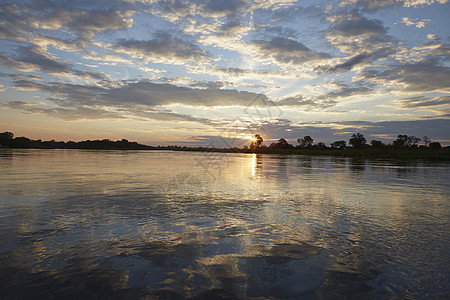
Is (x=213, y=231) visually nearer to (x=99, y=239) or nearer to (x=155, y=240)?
(x=155, y=240)

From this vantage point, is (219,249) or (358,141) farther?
(358,141)

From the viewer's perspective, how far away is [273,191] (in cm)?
1555

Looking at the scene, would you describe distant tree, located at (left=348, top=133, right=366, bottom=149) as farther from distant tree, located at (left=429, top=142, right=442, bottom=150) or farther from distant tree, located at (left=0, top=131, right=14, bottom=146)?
distant tree, located at (left=0, top=131, right=14, bottom=146)

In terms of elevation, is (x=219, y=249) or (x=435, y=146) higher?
(x=435, y=146)

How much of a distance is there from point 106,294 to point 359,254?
5466 millimetres

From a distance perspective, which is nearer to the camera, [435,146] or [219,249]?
[219,249]

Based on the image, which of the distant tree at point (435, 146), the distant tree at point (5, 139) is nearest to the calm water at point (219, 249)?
the distant tree at point (435, 146)

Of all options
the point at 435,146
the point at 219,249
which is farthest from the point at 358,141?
the point at 219,249

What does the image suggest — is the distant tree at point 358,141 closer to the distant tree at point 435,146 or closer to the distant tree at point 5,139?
the distant tree at point 435,146

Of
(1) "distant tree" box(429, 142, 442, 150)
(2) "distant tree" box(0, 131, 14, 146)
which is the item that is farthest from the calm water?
(2) "distant tree" box(0, 131, 14, 146)

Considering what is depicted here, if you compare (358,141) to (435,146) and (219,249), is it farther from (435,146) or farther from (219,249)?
(219,249)

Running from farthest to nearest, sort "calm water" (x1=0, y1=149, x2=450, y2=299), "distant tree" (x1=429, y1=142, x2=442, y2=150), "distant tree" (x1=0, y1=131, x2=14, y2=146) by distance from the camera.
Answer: "distant tree" (x1=0, y1=131, x2=14, y2=146)
"distant tree" (x1=429, y1=142, x2=442, y2=150)
"calm water" (x1=0, y1=149, x2=450, y2=299)

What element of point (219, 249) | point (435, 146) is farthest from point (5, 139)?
point (435, 146)

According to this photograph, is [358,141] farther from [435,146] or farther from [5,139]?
[5,139]
